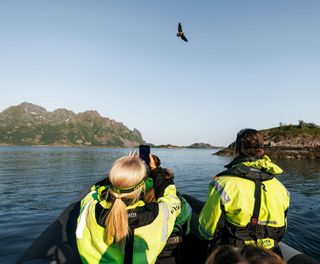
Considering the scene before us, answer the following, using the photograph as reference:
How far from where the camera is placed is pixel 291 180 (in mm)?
21875

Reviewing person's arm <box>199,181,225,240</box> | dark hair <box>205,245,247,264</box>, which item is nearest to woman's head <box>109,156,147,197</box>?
person's arm <box>199,181,225,240</box>

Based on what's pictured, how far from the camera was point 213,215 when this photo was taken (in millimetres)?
3291

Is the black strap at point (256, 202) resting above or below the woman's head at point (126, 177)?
below

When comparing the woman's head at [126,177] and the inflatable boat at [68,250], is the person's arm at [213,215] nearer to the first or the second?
the inflatable boat at [68,250]

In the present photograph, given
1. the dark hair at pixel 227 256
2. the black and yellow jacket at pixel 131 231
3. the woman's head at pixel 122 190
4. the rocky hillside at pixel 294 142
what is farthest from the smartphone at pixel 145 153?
the rocky hillside at pixel 294 142

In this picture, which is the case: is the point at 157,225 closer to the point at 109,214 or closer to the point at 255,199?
the point at 109,214

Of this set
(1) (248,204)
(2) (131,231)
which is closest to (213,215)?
(1) (248,204)

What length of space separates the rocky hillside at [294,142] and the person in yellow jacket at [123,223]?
53.4m

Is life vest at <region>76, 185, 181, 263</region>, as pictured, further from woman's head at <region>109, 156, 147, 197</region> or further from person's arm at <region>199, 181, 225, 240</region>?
person's arm at <region>199, 181, 225, 240</region>

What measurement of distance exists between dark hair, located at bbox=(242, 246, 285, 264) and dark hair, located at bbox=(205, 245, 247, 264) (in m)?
0.03

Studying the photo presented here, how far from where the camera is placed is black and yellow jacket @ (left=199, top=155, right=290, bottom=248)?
316 cm

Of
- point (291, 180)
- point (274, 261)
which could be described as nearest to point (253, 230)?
point (274, 261)

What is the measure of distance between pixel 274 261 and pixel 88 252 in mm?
2085

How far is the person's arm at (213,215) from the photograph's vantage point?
3.23 meters
